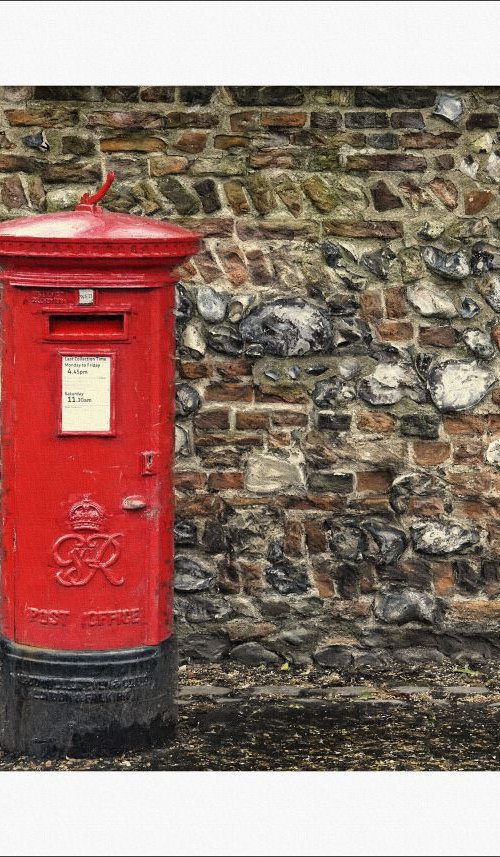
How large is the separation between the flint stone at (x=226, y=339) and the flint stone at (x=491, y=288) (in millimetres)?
1086

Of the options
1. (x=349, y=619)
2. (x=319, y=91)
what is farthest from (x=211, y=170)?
(x=349, y=619)

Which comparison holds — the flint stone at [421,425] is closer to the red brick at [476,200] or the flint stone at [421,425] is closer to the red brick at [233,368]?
the red brick at [233,368]

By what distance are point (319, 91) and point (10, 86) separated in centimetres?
134

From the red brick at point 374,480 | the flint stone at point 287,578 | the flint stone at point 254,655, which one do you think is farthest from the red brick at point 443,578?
the flint stone at point 254,655

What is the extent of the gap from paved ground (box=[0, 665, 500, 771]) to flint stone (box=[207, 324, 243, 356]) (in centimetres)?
143

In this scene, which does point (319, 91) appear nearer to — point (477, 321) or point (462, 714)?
point (477, 321)

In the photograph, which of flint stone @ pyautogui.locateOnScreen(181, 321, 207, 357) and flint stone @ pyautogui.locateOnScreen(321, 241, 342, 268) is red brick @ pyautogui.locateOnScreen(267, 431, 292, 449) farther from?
flint stone @ pyautogui.locateOnScreen(321, 241, 342, 268)

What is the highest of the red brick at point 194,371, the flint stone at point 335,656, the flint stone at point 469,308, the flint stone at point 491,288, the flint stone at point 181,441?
the flint stone at point 491,288

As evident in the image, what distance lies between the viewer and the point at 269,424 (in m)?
7.66

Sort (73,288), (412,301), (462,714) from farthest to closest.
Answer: (412,301)
(462,714)
(73,288)

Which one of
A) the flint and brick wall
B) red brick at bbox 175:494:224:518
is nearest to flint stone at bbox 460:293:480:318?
the flint and brick wall

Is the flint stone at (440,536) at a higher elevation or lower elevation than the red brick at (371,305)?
lower

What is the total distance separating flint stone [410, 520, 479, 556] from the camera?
7723 mm

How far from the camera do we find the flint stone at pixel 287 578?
7.72 metres
